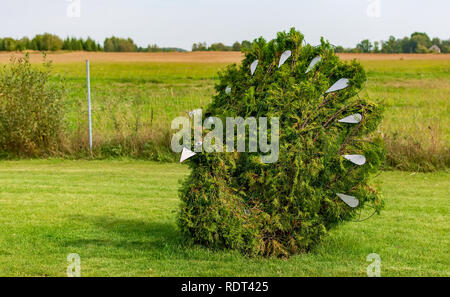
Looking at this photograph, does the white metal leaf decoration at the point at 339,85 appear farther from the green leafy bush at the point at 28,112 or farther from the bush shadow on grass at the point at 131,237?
the green leafy bush at the point at 28,112

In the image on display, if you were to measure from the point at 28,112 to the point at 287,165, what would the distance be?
31.2 feet

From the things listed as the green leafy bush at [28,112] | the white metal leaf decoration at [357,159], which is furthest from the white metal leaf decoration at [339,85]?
the green leafy bush at [28,112]

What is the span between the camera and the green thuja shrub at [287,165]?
17.8ft

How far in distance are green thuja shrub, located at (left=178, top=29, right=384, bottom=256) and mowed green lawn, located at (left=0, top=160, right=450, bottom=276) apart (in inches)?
11.0

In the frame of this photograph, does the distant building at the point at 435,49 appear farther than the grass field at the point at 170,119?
Yes

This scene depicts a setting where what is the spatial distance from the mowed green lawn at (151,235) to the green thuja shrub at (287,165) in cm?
28

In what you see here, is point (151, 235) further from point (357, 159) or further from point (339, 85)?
point (339, 85)

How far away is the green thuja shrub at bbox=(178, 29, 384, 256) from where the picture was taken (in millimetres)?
5438

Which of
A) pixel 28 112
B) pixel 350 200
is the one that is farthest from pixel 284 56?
pixel 28 112

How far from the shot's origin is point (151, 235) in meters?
6.54

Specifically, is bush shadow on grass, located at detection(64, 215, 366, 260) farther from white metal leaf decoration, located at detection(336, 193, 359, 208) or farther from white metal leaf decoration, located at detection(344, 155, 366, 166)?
white metal leaf decoration, located at detection(344, 155, 366, 166)
